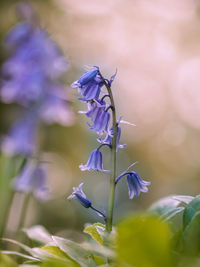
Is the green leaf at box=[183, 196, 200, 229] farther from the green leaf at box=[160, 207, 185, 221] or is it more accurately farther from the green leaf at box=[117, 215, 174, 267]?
the green leaf at box=[117, 215, 174, 267]

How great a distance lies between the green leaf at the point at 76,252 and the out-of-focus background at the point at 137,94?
682 centimetres

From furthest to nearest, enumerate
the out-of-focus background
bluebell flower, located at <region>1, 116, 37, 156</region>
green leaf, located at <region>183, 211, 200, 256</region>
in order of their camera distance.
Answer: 1. the out-of-focus background
2. bluebell flower, located at <region>1, 116, 37, 156</region>
3. green leaf, located at <region>183, 211, 200, 256</region>

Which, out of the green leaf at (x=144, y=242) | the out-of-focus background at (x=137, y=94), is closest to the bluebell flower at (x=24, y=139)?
the green leaf at (x=144, y=242)

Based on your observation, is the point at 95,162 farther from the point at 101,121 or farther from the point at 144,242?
the point at 144,242

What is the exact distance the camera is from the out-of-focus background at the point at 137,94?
868 cm

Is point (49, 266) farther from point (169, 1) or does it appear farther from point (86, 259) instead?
point (169, 1)

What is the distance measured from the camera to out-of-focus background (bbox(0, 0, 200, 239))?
8680 mm

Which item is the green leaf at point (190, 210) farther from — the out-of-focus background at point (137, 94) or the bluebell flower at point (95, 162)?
the out-of-focus background at point (137, 94)

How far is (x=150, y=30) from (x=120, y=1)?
1377mm

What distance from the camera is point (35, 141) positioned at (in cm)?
283

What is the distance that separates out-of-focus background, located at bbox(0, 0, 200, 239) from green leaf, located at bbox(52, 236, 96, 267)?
6.82 metres

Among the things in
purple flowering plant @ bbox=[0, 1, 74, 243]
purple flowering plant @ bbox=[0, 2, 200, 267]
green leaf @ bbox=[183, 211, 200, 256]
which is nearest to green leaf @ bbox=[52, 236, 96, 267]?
purple flowering plant @ bbox=[0, 2, 200, 267]

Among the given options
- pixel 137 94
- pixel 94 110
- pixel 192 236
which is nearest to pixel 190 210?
pixel 192 236

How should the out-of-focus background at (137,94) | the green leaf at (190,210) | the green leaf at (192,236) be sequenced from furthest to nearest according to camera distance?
the out-of-focus background at (137,94) → the green leaf at (190,210) → the green leaf at (192,236)
